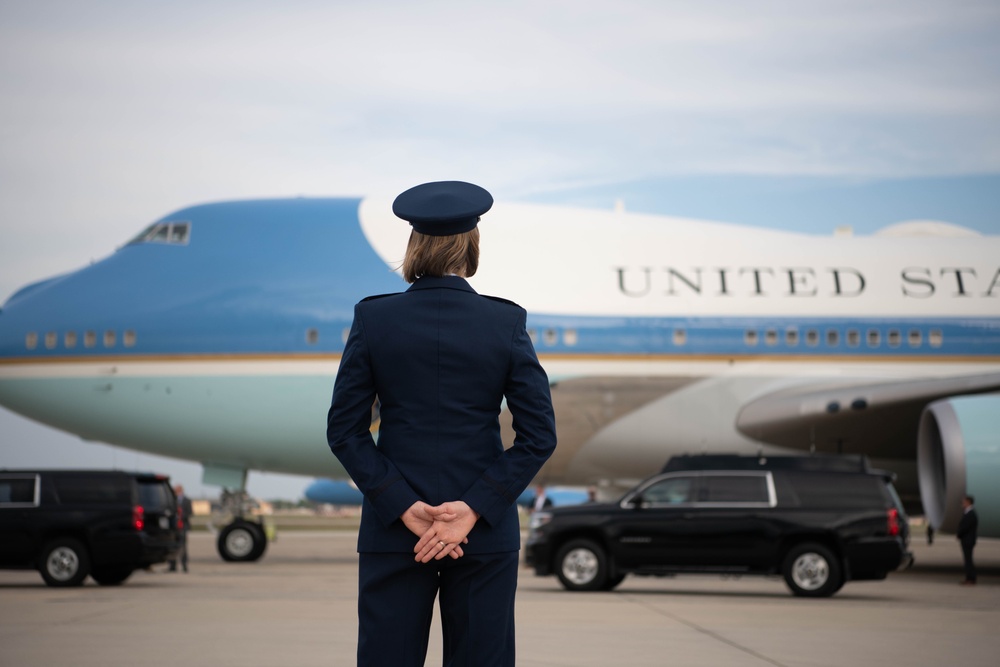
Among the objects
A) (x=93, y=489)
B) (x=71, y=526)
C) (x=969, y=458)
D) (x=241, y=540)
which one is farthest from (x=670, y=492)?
(x=241, y=540)

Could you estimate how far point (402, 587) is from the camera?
3352 mm

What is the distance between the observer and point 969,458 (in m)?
15.3

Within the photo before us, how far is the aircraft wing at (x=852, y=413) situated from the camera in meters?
17.0

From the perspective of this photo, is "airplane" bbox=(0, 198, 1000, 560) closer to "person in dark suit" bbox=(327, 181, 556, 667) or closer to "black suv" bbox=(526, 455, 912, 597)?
"black suv" bbox=(526, 455, 912, 597)

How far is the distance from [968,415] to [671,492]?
3.99 metres

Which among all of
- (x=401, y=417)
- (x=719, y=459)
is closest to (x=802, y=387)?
(x=719, y=459)

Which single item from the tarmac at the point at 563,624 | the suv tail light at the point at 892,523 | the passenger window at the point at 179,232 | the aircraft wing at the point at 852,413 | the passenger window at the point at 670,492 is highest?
the passenger window at the point at 179,232

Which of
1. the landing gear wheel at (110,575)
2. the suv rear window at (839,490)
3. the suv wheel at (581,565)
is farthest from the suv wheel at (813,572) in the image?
the landing gear wheel at (110,575)

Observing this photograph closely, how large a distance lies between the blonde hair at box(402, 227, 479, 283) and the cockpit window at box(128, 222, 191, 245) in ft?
53.0

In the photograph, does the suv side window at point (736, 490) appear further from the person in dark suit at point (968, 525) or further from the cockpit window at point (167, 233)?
the cockpit window at point (167, 233)

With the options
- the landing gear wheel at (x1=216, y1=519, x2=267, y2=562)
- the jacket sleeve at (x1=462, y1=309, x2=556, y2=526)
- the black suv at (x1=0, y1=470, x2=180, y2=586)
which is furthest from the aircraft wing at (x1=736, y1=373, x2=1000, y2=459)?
the jacket sleeve at (x1=462, y1=309, x2=556, y2=526)

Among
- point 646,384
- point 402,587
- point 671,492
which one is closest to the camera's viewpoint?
point 402,587

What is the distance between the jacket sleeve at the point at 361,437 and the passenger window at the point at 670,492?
36.6 feet

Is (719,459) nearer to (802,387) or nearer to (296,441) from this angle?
(802,387)
